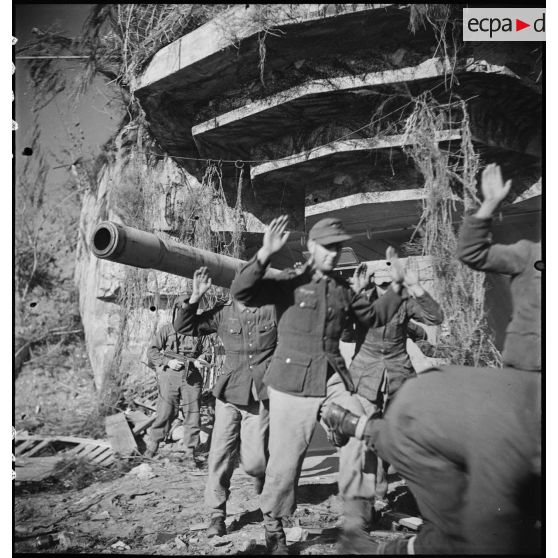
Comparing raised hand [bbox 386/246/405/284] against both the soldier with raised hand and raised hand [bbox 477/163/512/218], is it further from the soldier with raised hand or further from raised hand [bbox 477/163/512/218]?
raised hand [bbox 477/163/512/218]

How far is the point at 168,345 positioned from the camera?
5.74 meters

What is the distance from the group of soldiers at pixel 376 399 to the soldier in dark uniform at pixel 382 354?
0.01 m

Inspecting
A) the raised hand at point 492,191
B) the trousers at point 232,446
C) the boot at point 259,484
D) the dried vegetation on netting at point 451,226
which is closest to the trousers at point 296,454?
the trousers at point 232,446

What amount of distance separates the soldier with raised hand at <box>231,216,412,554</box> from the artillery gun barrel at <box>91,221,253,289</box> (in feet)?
2.79

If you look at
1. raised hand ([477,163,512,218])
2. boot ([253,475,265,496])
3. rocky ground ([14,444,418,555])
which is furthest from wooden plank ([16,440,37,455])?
raised hand ([477,163,512,218])

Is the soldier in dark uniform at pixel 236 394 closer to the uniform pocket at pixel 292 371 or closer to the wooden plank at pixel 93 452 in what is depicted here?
the uniform pocket at pixel 292 371

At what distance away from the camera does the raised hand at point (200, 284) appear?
389cm

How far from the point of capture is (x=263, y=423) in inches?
152

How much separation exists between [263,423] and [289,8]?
3.08 m

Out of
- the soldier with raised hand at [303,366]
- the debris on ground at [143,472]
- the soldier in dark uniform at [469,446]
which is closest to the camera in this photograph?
the soldier in dark uniform at [469,446]

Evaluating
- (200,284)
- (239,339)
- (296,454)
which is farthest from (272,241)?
(296,454)

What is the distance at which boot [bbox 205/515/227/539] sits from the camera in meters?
3.69

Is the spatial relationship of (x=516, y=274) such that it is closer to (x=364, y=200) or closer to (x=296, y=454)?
(x=364, y=200)

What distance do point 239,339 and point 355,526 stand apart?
1556mm
